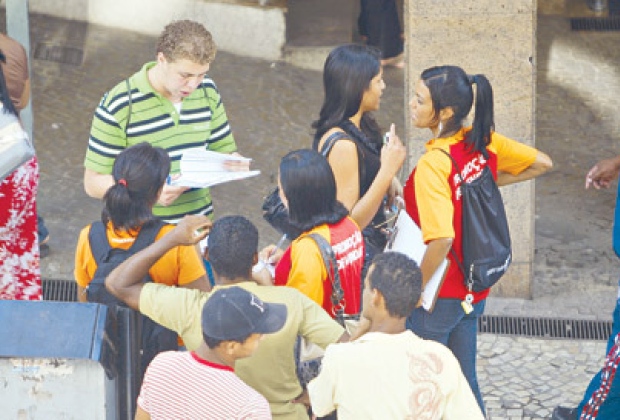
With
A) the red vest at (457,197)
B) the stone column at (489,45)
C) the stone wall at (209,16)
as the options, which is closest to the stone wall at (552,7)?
the stone wall at (209,16)

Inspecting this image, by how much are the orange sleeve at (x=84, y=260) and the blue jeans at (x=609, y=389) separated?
230 centimetres

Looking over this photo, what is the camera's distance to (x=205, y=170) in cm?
600

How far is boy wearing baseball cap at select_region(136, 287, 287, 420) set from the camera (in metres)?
4.43

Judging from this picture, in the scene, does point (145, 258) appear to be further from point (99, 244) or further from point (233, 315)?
point (233, 315)

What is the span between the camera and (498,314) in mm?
7766

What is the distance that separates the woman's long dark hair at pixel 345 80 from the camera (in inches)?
233

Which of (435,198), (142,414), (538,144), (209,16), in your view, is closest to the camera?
(142,414)

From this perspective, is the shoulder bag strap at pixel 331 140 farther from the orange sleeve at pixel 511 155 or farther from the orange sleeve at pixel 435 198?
the orange sleeve at pixel 511 155

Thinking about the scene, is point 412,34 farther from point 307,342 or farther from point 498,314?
point 307,342

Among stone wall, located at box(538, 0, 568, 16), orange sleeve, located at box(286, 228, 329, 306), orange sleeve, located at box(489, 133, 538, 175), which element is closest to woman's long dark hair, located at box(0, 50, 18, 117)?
orange sleeve, located at box(286, 228, 329, 306)

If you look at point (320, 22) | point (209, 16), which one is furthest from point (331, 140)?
point (320, 22)

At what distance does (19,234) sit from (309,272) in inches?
80.8

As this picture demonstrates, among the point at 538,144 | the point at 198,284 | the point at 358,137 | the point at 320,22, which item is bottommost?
the point at 538,144

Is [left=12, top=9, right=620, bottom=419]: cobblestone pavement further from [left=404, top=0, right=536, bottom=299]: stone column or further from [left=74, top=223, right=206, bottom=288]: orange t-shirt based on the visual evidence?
[left=74, top=223, right=206, bottom=288]: orange t-shirt
